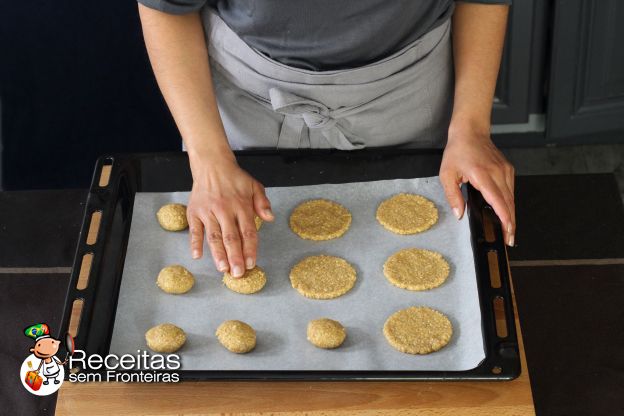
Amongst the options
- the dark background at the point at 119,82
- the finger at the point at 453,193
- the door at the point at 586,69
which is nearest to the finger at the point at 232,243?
the finger at the point at 453,193

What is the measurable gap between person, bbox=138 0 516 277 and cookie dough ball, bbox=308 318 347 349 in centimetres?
14

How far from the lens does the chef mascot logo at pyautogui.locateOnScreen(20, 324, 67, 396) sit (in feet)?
3.53

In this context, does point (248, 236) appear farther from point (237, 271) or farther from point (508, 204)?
point (508, 204)

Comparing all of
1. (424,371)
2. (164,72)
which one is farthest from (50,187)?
(424,371)

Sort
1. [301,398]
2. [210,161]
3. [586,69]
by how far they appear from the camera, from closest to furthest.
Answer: [301,398] < [210,161] < [586,69]

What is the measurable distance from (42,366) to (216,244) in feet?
1.02

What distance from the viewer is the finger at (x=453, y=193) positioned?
1209mm

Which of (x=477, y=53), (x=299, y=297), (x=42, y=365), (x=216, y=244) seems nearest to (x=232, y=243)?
(x=216, y=244)

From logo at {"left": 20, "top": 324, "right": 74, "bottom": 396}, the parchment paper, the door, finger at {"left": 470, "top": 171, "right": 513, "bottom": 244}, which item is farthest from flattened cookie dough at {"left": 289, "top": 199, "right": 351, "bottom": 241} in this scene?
the door

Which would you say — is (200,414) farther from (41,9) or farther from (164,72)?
(41,9)

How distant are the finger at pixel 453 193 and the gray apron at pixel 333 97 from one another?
0.53 ft

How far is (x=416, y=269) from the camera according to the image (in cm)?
118

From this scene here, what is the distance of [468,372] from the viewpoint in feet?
3.32

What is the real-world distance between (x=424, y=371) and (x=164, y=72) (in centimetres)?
64
